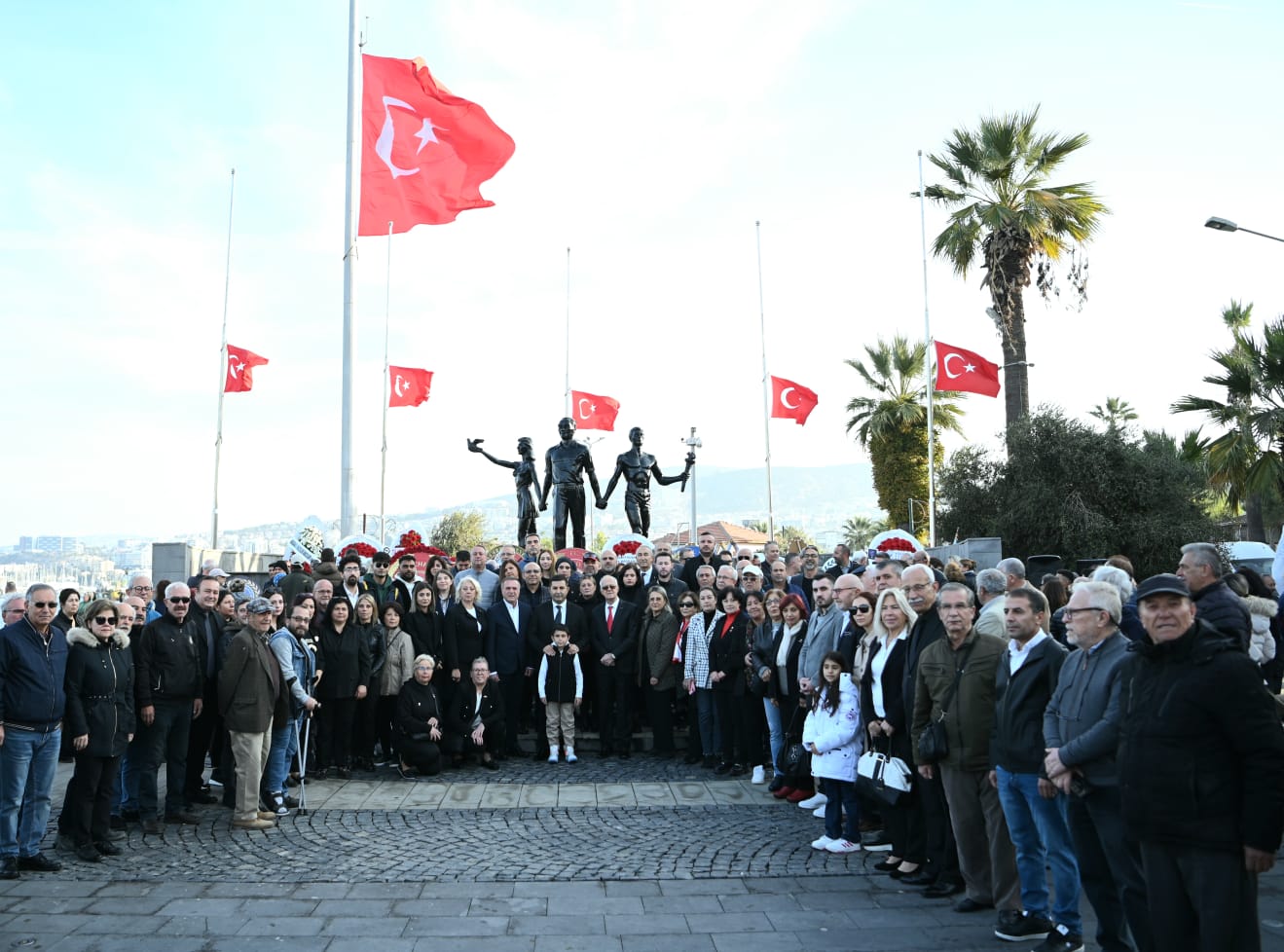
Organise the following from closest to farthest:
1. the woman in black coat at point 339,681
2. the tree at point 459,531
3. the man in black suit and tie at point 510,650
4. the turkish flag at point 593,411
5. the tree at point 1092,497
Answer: the woman in black coat at point 339,681
the man in black suit and tie at point 510,650
the tree at point 1092,497
the turkish flag at point 593,411
the tree at point 459,531

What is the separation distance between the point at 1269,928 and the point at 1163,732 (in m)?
2.47

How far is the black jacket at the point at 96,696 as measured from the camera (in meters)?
7.51

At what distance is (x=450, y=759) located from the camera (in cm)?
1089

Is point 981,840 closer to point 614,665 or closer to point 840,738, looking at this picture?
point 840,738

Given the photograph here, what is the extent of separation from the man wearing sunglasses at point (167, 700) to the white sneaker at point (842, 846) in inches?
206

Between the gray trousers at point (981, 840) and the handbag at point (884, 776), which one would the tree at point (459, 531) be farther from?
the gray trousers at point (981, 840)

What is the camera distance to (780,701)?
9.73 metres

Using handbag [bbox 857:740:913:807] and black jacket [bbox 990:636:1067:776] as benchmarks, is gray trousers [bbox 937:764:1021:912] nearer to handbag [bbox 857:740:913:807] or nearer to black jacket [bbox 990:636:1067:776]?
black jacket [bbox 990:636:1067:776]

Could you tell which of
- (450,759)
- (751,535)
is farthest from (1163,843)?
(751,535)

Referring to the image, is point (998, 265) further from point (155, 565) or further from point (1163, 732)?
point (1163, 732)

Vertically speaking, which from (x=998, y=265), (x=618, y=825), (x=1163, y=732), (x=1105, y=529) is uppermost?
(x=998, y=265)

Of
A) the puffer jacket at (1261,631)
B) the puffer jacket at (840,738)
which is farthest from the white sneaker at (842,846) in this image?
the puffer jacket at (1261,631)

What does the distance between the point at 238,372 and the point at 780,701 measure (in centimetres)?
2039

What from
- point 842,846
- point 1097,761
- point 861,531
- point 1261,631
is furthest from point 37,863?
point 861,531
